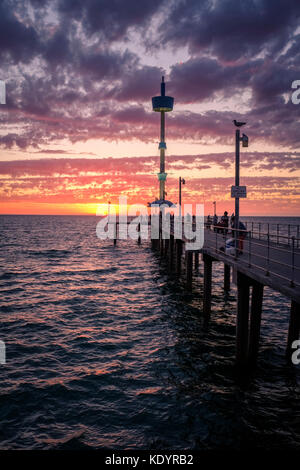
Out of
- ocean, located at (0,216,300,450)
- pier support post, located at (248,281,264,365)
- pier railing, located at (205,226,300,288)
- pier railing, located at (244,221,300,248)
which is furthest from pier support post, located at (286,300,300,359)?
pier railing, located at (244,221,300,248)

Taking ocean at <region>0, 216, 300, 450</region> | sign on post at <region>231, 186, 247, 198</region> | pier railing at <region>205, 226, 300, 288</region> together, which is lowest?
ocean at <region>0, 216, 300, 450</region>

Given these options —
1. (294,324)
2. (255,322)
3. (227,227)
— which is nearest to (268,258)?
(255,322)

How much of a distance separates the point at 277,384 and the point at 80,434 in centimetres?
606

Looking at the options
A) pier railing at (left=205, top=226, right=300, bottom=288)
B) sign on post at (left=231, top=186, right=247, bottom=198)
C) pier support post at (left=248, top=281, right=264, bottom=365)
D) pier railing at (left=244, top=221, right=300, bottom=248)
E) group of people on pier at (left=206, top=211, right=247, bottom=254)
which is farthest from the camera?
group of people on pier at (left=206, top=211, right=247, bottom=254)

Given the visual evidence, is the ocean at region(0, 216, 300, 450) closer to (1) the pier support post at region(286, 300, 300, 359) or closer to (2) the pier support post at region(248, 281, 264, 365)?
(2) the pier support post at region(248, 281, 264, 365)

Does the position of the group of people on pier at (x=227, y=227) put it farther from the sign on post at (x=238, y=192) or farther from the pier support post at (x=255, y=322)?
the pier support post at (x=255, y=322)

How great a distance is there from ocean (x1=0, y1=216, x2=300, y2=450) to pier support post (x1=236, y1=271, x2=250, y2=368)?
54 cm

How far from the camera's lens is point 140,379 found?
11125 millimetres

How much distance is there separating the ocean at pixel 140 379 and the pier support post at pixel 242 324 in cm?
54

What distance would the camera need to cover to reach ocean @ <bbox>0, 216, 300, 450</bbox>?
8.33 metres

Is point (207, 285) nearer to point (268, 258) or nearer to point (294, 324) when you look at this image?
point (294, 324)

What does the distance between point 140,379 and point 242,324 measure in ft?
12.3

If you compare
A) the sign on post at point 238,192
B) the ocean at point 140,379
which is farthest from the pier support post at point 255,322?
the sign on post at point 238,192
